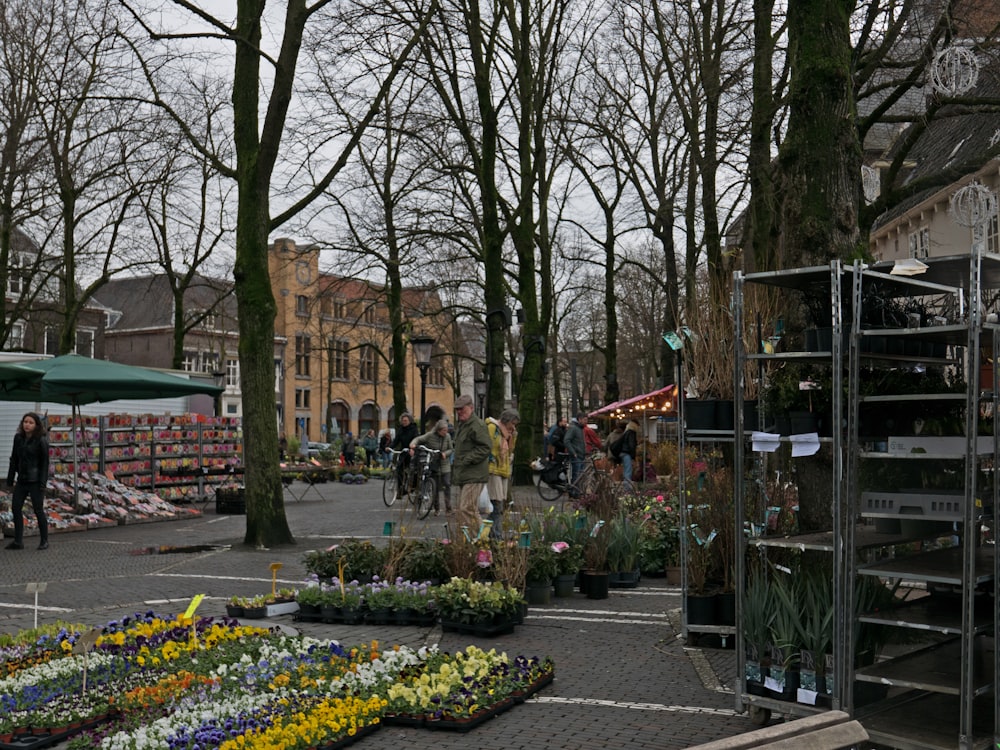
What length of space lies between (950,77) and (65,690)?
920cm

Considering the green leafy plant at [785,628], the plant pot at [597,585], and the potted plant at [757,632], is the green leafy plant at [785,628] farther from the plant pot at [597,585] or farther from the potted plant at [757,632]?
the plant pot at [597,585]

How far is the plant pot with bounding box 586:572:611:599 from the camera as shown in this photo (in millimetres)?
10844

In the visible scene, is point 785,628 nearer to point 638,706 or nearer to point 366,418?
point 638,706

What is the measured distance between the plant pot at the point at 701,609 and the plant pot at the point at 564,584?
2453 mm

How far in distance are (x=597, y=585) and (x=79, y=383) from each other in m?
11.5

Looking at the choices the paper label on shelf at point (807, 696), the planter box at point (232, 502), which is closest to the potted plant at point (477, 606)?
the paper label on shelf at point (807, 696)

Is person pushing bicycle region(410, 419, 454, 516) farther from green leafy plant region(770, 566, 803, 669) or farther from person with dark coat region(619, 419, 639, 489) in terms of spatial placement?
green leafy plant region(770, 566, 803, 669)

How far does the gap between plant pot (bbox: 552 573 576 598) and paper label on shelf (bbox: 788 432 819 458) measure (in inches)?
191

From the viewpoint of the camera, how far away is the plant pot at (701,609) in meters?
8.51

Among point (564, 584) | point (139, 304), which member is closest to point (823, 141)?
point (564, 584)

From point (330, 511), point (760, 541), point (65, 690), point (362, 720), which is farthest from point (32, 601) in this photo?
point (330, 511)

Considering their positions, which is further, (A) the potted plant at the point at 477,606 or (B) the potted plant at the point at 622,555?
(B) the potted plant at the point at 622,555

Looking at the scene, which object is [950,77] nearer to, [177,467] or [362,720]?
[362,720]

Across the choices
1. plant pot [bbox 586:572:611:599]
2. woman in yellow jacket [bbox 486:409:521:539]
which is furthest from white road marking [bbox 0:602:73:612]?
woman in yellow jacket [bbox 486:409:521:539]
